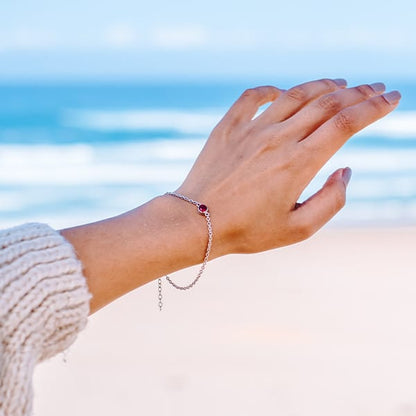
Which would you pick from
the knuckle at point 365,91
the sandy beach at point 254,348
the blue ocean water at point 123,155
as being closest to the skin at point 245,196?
the knuckle at point 365,91

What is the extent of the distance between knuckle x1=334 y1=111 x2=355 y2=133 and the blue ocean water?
19.2 feet

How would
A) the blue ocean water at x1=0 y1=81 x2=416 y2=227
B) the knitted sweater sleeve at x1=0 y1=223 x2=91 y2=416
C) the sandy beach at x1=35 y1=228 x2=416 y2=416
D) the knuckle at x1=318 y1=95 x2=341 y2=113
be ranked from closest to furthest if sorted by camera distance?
1. the knitted sweater sleeve at x1=0 y1=223 x2=91 y2=416
2. the knuckle at x1=318 y1=95 x2=341 y2=113
3. the sandy beach at x1=35 y1=228 x2=416 y2=416
4. the blue ocean water at x1=0 y1=81 x2=416 y2=227

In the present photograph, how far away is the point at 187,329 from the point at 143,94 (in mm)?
15848

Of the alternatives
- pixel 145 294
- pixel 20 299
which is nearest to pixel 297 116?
pixel 20 299

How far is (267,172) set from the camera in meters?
1.17

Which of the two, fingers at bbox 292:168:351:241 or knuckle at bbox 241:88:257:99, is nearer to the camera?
fingers at bbox 292:168:351:241

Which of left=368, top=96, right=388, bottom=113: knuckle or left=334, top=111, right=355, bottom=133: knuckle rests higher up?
left=368, top=96, right=388, bottom=113: knuckle

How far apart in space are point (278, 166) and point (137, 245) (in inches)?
9.5

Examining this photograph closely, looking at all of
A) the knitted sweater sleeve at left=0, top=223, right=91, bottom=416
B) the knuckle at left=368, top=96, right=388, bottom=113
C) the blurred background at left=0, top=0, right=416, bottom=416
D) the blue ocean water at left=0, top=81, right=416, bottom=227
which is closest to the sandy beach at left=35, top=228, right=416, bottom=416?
the blurred background at left=0, top=0, right=416, bottom=416

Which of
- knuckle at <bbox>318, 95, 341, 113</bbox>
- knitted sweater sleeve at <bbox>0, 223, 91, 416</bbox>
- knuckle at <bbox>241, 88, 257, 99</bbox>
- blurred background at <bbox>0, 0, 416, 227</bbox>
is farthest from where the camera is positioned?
blurred background at <bbox>0, 0, 416, 227</bbox>

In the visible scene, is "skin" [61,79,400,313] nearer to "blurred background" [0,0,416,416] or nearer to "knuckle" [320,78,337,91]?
"knuckle" [320,78,337,91]

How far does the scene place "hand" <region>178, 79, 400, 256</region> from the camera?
3.75 feet

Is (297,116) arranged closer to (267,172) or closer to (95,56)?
(267,172)

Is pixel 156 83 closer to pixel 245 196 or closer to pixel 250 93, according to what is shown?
pixel 250 93
